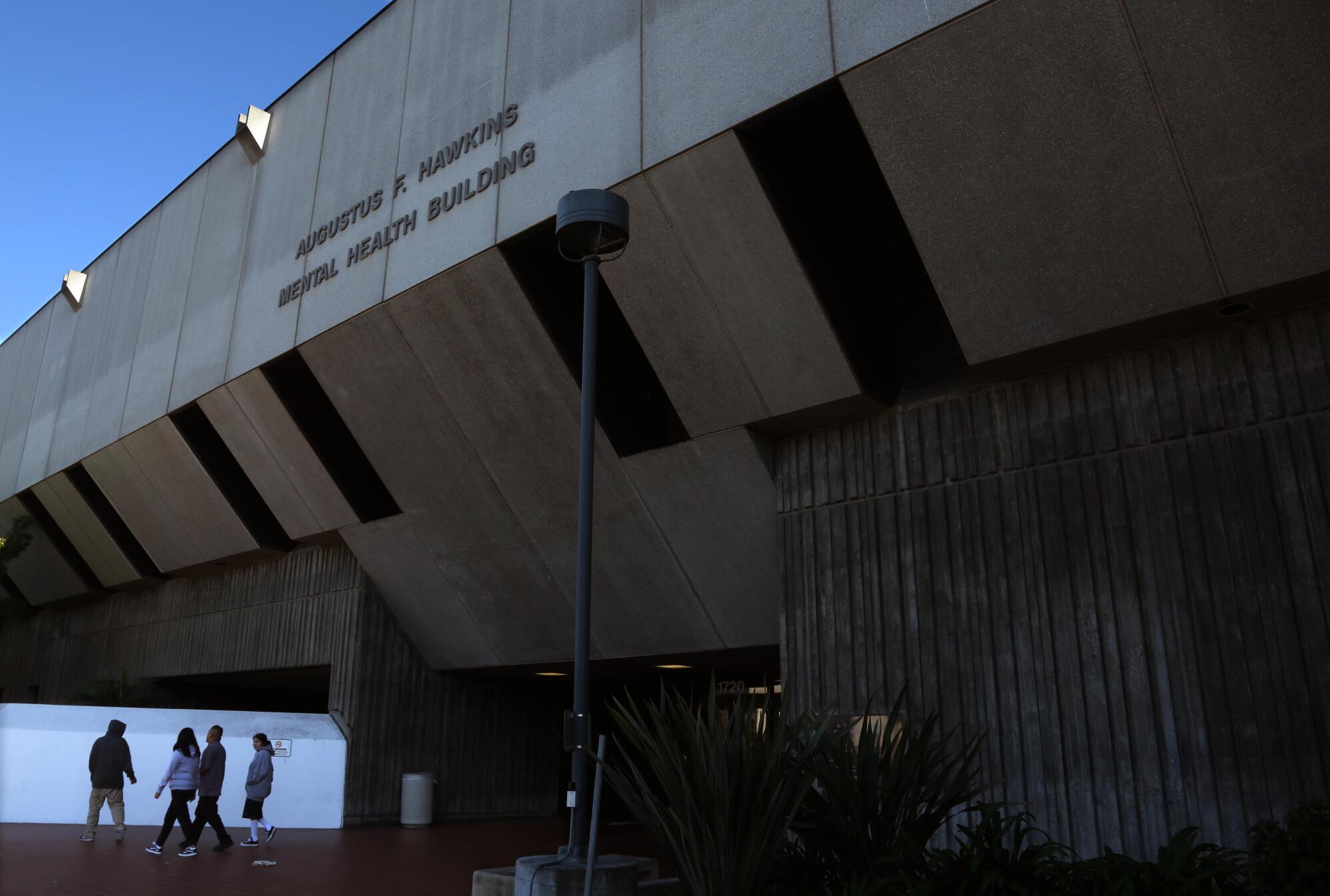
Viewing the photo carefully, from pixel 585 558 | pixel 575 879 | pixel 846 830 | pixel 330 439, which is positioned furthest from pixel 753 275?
pixel 330 439

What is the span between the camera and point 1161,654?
8.59m

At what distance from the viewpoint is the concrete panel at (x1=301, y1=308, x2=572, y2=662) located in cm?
1430

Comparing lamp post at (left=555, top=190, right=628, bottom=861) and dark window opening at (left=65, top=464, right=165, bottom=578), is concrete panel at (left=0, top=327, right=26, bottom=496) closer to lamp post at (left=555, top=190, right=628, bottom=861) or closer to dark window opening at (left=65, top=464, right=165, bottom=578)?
dark window opening at (left=65, top=464, right=165, bottom=578)

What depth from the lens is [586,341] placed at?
692 centimetres

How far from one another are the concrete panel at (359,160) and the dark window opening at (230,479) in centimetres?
476

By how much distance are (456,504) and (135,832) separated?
6.12m

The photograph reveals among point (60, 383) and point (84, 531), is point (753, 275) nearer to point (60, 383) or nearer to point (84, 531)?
point (84, 531)

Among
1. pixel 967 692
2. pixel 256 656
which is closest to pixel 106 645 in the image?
pixel 256 656

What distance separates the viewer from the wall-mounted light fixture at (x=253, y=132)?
18.1 metres

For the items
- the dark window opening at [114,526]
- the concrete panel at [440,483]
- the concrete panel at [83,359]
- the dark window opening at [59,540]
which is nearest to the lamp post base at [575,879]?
the concrete panel at [440,483]

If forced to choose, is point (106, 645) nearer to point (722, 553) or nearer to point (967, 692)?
point (722, 553)

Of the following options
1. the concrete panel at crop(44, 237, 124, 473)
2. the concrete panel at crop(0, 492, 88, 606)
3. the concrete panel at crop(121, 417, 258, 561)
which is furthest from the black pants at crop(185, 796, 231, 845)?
the concrete panel at crop(0, 492, 88, 606)

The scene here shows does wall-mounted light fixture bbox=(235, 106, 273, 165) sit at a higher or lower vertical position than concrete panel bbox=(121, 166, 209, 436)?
higher

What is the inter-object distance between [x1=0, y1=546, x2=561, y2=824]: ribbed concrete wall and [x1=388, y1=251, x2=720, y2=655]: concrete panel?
5.07 m
